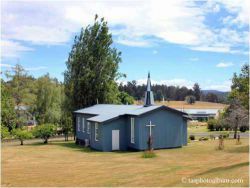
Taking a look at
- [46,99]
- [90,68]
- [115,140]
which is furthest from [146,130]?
[46,99]

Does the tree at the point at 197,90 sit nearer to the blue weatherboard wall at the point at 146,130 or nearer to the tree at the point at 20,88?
the tree at the point at 20,88

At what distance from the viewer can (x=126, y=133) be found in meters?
33.8

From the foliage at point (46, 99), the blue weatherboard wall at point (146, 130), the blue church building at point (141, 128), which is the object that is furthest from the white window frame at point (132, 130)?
the foliage at point (46, 99)

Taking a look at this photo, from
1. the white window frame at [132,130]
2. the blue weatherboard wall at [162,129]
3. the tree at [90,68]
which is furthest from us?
the tree at [90,68]

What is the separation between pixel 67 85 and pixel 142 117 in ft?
69.3

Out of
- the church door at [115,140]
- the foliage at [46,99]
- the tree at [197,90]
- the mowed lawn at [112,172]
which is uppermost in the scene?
the tree at [197,90]

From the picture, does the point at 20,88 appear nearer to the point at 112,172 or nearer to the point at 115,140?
the point at 115,140

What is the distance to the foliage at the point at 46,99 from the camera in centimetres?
6594

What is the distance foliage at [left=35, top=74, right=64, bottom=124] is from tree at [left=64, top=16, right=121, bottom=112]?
1570 cm

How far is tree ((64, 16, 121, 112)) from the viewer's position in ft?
163

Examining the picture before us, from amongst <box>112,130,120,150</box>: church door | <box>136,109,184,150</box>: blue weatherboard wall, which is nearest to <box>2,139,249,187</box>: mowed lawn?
<box>136,109,184,150</box>: blue weatherboard wall

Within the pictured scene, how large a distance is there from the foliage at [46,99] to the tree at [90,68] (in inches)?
618

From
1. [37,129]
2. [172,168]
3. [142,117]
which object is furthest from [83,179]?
[37,129]

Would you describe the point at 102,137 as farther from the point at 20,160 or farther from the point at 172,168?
the point at 172,168
